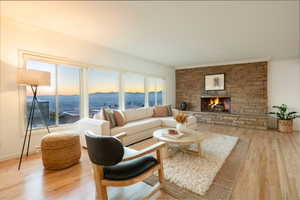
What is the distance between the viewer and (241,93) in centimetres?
568

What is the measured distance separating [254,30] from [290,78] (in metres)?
3.57

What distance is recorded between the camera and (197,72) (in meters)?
6.64

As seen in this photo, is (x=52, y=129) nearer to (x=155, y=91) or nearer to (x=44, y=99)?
Result: (x=44, y=99)

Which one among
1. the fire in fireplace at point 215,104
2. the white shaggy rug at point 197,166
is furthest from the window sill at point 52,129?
the fire in fireplace at point 215,104

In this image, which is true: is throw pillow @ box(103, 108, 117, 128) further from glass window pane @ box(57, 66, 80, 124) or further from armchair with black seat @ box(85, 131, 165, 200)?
armchair with black seat @ box(85, 131, 165, 200)

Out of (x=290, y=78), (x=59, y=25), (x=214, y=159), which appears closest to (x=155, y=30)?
(x=59, y=25)

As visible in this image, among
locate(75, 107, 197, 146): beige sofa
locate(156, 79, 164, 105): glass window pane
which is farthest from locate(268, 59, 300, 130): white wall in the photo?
locate(156, 79, 164, 105): glass window pane

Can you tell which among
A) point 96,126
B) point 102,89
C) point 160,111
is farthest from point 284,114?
point 102,89

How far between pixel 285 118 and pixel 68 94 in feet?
22.1

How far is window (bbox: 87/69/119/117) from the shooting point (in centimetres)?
398

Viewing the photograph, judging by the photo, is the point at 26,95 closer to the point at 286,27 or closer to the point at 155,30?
the point at 155,30

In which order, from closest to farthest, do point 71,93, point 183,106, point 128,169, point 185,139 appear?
point 128,169 → point 185,139 → point 71,93 → point 183,106

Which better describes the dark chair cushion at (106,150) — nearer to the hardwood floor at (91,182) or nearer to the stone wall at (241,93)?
the hardwood floor at (91,182)

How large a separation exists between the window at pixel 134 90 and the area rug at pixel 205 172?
2154 mm
